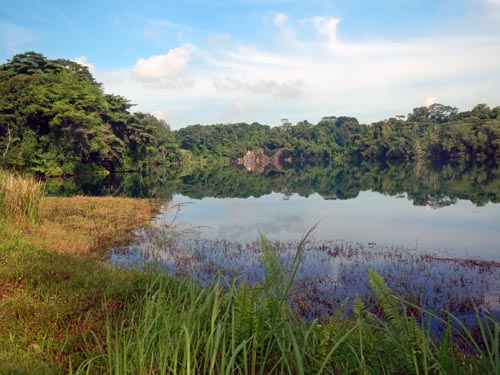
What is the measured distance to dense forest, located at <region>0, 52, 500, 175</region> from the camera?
35656 millimetres

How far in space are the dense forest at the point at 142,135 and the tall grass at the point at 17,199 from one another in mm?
5560

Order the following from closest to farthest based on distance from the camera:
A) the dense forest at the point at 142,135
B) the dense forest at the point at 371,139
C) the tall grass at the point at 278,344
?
the tall grass at the point at 278,344
the dense forest at the point at 142,135
the dense forest at the point at 371,139

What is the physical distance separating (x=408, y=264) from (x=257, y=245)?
16.2 ft

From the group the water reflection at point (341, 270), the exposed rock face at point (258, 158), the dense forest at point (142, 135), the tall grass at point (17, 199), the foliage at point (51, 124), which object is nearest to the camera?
the water reflection at point (341, 270)

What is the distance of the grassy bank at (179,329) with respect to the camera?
2.54 meters

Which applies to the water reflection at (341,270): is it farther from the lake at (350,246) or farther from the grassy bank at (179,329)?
the grassy bank at (179,329)

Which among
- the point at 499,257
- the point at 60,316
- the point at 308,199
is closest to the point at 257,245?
the point at 499,257

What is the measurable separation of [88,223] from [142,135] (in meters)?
36.7

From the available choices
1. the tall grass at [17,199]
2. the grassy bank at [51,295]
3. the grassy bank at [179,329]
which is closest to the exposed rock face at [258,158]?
the tall grass at [17,199]

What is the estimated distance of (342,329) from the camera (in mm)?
2801

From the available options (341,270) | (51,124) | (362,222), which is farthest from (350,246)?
(51,124)

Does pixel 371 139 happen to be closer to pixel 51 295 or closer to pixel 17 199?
pixel 17 199

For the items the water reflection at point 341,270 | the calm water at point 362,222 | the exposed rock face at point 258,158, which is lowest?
the water reflection at point 341,270

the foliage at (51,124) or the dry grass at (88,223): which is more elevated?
the foliage at (51,124)
